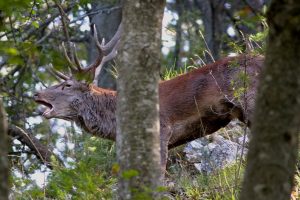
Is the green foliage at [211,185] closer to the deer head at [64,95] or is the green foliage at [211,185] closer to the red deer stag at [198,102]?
the red deer stag at [198,102]

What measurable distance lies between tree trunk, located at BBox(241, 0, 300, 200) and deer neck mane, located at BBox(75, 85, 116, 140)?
583 cm

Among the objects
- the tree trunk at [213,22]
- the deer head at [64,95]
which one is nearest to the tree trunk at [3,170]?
the deer head at [64,95]

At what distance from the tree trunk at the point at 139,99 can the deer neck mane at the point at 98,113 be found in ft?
16.3

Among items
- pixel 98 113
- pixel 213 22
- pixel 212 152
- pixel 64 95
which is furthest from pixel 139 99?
pixel 213 22

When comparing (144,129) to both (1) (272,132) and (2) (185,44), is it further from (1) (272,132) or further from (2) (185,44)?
(2) (185,44)

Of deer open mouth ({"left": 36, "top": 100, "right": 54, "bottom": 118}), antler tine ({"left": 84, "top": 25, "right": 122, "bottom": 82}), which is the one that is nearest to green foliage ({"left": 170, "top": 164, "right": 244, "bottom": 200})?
antler tine ({"left": 84, "top": 25, "right": 122, "bottom": 82})

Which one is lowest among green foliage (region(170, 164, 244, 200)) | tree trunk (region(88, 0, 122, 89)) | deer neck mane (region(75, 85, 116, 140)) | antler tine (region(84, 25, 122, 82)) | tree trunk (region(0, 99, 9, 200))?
green foliage (region(170, 164, 244, 200))

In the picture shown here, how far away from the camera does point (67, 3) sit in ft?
33.5

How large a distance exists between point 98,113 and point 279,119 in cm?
613

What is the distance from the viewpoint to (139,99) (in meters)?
4.74

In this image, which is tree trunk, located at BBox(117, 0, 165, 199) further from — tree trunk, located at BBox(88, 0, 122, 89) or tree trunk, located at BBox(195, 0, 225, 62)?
tree trunk, located at BBox(195, 0, 225, 62)

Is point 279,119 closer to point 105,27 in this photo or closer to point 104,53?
point 104,53

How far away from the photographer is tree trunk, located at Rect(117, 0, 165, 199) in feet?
15.4

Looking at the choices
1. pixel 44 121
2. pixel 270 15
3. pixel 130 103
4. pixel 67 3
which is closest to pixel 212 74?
pixel 67 3
